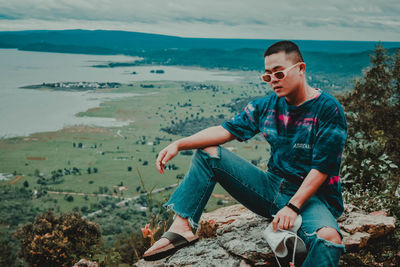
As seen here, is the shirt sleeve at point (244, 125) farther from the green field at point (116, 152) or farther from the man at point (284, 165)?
the green field at point (116, 152)

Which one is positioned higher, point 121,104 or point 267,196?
point 267,196

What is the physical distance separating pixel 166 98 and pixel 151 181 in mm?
70192

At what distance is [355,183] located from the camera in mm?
4621

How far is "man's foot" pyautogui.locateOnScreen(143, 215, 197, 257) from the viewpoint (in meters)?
2.65

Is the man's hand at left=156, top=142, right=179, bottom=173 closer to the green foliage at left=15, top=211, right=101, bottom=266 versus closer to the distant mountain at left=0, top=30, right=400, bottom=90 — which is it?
the green foliage at left=15, top=211, right=101, bottom=266

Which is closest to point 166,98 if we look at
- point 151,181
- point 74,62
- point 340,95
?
point 151,181

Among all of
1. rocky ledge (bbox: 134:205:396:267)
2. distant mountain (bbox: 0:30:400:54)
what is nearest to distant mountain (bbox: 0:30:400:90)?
distant mountain (bbox: 0:30:400:54)

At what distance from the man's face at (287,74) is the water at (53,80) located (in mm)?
97187

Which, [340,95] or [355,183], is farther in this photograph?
[340,95]

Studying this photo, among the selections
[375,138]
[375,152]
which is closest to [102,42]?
[375,138]

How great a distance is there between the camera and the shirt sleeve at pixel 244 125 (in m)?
2.82

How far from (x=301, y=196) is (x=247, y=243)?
2.36 ft

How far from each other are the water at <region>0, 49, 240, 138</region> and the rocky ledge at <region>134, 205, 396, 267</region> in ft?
317

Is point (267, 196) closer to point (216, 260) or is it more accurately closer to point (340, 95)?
point (216, 260)
